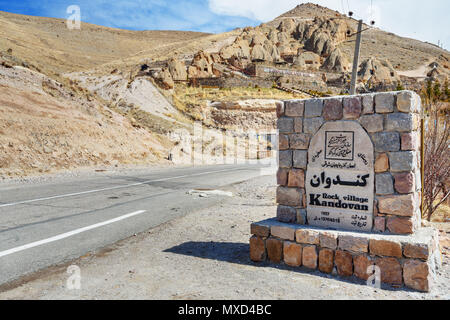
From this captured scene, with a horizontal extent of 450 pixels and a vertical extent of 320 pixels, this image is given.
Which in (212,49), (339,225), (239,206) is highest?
(212,49)

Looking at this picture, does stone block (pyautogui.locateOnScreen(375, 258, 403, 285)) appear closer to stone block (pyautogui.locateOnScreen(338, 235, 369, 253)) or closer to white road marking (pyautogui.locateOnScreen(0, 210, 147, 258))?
stone block (pyautogui.locateOnScreen(338, 235, 369, 253))

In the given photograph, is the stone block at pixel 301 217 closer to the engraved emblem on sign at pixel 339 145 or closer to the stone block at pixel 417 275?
the engraved emblem on sign at pixel 339 145

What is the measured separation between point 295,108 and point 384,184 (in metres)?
1.62

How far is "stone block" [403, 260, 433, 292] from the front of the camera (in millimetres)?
4070

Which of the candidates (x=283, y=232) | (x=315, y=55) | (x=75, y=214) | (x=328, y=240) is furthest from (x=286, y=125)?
(x=315, y=55)

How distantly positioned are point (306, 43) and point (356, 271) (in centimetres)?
9660

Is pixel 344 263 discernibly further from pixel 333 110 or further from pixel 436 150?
pixel 436 150

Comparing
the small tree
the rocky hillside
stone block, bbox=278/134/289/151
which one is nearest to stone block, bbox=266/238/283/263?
stone block, bbox=278/134/289/151

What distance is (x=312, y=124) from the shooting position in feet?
16.5

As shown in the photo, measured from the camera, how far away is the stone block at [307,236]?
15.3 ft

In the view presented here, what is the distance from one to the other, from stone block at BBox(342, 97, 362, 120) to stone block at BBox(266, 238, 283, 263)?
1977 millimetres
